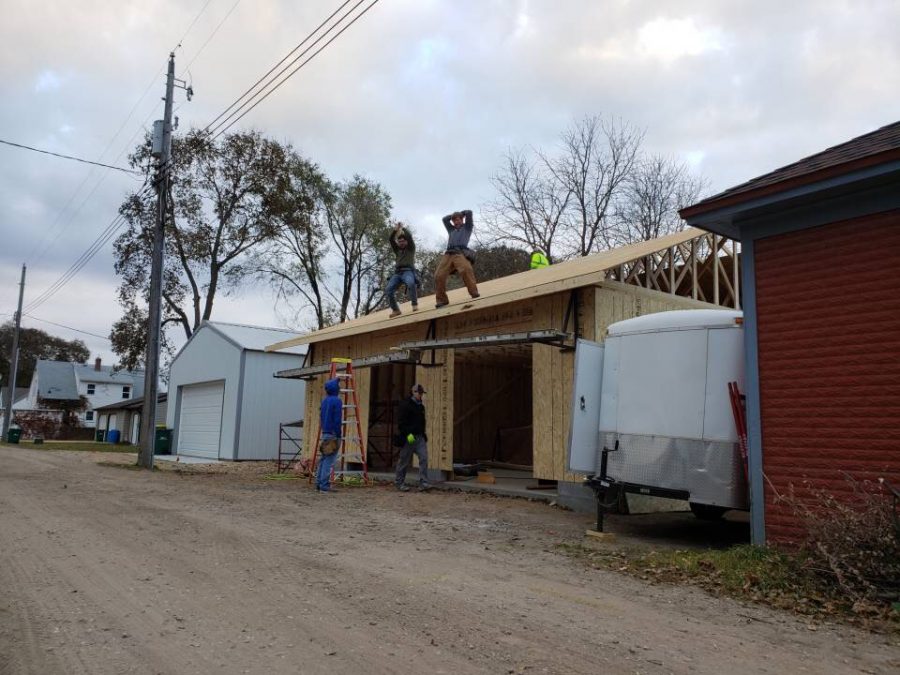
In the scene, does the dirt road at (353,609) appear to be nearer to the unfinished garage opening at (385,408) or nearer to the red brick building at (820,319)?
the red brick building at (820,319)

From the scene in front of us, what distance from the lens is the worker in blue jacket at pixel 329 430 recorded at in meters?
12.1

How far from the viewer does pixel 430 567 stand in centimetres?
618

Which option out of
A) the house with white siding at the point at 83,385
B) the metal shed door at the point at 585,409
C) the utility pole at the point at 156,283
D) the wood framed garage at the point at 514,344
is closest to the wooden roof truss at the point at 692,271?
the wood framed garage at the point at 514,344

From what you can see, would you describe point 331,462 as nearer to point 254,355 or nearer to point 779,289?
point 779,289

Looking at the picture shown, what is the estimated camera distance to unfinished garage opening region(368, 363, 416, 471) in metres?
17.9

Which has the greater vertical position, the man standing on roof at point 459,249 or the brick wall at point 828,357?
the man standing on roof at point 459,249

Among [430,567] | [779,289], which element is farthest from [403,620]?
[779,289]

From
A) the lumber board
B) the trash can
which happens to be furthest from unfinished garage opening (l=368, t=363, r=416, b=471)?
the trash can

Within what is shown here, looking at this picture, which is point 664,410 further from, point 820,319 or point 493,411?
point 493,411

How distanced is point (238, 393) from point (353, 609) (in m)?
19.4

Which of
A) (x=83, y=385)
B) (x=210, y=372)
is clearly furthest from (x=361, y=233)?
(x=83, y=385)

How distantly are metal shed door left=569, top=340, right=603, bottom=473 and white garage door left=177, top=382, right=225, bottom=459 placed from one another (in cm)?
1859

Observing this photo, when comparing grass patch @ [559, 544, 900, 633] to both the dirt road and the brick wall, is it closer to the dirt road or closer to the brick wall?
the dirt road

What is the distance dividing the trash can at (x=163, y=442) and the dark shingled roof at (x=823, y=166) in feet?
84.2
